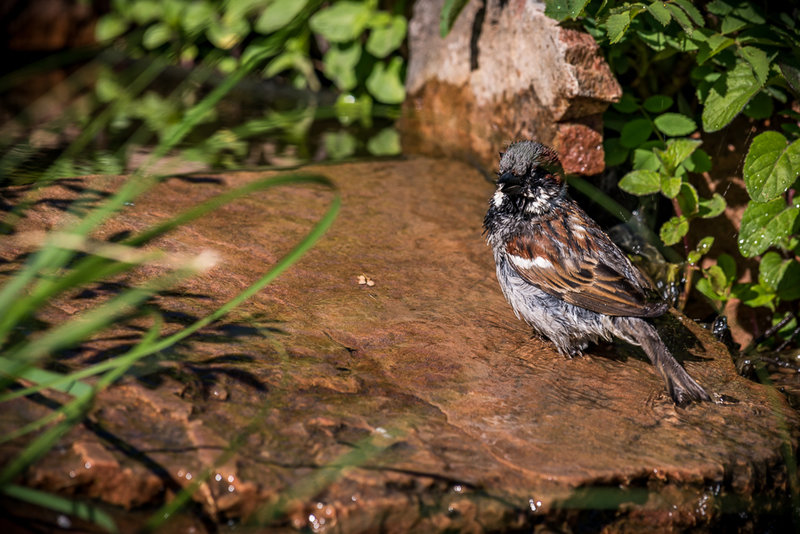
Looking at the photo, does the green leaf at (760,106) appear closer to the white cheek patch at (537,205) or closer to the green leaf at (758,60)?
the green leaf at (758,60)

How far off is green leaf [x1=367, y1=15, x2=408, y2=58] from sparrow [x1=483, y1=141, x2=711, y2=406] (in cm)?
397

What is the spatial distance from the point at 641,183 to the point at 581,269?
3.71 feet

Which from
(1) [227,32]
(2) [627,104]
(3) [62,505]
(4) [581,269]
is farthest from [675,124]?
(1) [227,32]

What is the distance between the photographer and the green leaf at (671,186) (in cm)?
460

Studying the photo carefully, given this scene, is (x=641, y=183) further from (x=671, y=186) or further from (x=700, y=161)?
(x=700, y=161)

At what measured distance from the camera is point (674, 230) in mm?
4758

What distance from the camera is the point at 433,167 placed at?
6160mm

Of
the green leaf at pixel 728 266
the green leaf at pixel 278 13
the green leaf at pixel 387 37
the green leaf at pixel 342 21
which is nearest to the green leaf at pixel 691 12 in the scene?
the green leaf at pixel 728 266

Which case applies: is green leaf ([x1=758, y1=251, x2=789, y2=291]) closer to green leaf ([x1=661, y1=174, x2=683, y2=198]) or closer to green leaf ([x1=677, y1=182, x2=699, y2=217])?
green leaf ([x1=677, y1=182, x2=699, y2=217])

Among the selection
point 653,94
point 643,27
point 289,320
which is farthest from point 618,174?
point 289,320

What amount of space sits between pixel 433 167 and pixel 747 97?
2480 mm

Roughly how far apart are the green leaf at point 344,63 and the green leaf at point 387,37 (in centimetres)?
35

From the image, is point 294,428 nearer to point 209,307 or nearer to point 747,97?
point 209,307

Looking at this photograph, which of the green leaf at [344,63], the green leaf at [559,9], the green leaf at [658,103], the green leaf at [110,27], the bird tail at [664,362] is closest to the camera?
the bird tail at [664,362]
